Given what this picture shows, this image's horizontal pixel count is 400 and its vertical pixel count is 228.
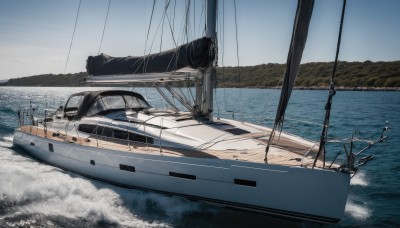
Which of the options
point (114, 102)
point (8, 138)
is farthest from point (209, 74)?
point (8, 138)

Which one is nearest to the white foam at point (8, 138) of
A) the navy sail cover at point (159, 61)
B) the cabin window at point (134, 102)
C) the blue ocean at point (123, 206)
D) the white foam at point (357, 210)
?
the blue ocean at point (123, 206)

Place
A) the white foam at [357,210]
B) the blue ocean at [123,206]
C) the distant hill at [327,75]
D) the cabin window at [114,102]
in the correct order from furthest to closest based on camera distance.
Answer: the distant hill at [327,75], the cabin window at [114,102], the white foam at [357,210], the blue ocean at [123,206]

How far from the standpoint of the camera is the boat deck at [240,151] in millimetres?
6238

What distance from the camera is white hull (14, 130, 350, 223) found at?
5.65 meters

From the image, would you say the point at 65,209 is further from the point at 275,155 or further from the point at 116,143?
the point at 275,155

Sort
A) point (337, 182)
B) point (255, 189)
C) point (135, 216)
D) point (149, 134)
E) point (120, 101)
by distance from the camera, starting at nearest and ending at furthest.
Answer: point (337, 182) → point (255, 189) → point (135, 216) → point (149, 134) → point (120, 101)

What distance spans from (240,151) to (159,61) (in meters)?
4.12

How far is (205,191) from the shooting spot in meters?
6.68

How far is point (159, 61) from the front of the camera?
9531 mm

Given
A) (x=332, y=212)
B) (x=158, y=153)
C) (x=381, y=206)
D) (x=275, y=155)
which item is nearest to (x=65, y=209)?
(x=158, y=153)

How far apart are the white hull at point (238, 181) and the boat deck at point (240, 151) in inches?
7.5

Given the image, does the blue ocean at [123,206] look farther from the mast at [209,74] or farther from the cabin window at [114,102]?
the mast at [209,74]

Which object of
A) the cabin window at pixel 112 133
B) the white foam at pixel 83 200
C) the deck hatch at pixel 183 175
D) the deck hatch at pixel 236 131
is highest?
the deck hatch at pixel 236 131

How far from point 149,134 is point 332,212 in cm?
484
